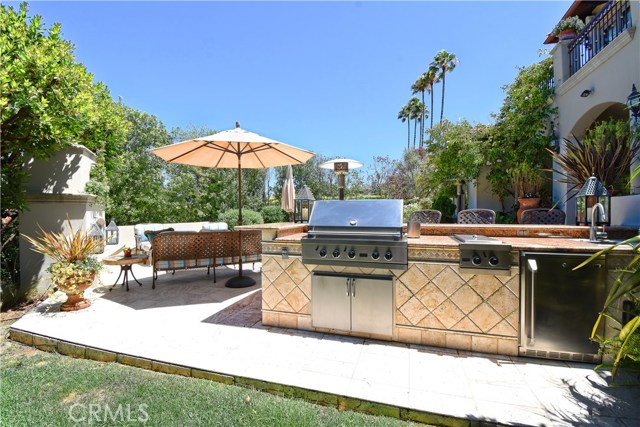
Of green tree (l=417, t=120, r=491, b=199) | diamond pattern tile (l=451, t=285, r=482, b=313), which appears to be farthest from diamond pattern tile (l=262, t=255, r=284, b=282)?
green tree (l=417, t=120, r=491, b=199)

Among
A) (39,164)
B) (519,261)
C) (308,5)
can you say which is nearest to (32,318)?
(39,164)

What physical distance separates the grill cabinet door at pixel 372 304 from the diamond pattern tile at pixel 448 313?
0.47m

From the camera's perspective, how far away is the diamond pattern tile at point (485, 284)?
2.72 m

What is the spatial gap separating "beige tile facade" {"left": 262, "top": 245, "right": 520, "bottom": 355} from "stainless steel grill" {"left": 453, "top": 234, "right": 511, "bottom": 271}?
0.10m

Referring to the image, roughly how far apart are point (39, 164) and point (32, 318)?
2998mm

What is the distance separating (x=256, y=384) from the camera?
2.40 metres

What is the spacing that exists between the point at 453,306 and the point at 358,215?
1.32m

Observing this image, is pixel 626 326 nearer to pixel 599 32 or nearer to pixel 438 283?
pixel 438 283

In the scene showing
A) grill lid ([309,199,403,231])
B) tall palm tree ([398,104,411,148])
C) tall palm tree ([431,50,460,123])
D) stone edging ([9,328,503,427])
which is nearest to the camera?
stone edging ([9,328,503,427])

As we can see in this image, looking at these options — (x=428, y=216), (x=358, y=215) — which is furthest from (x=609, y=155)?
(x=358, y=215)

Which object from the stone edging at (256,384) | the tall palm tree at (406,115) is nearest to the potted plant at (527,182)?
the stone edging at (256,384)

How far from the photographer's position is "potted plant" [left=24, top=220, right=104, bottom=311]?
13.1 feet

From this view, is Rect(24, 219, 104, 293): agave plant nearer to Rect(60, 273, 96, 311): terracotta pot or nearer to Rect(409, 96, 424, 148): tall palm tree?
Rect(60, 273, 96, 311): terracotta pot

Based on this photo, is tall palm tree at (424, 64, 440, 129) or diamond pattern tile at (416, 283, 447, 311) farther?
tall palm tree at (424, 64, 440, 129)
